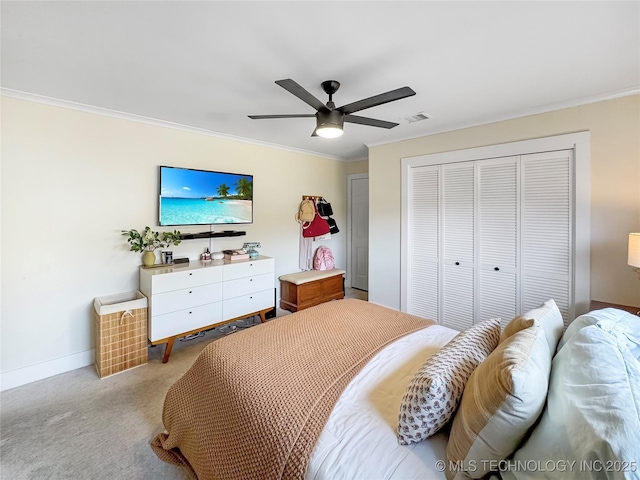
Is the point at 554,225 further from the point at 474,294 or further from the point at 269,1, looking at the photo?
the point at 269,1

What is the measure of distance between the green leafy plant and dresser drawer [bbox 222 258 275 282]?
2.04 ft

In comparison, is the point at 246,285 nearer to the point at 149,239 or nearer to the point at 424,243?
the point at 149,239

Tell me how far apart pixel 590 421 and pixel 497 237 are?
268 cm

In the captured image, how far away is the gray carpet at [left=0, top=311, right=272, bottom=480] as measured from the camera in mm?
1565

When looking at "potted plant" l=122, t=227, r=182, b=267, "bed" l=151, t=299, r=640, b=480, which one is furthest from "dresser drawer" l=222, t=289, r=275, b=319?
"bed" l=151, t=299, r=640, b=480

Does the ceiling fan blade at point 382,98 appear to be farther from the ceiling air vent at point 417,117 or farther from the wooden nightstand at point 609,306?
the wooden nightstand at point 609,306

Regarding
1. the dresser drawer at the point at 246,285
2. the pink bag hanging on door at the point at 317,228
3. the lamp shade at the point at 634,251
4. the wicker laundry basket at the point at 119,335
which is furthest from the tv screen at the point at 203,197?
the lamp shade at the point at 634,251

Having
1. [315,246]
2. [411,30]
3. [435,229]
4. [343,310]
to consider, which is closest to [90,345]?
[343,310]

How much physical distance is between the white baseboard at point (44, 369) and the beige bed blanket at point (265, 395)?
1.56m

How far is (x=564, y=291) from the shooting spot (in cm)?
265

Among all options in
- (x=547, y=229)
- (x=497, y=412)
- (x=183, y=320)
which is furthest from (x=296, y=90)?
(x=547, y=229)

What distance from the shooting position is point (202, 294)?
2.88 meters

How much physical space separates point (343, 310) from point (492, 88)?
215 centimetres

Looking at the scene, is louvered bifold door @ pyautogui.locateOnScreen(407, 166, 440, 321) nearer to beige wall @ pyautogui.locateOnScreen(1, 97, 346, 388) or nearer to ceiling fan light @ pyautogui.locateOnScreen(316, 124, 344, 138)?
ceiling fan light @ pyautogui.locateOnScreen(316, 124, 344, 138)
